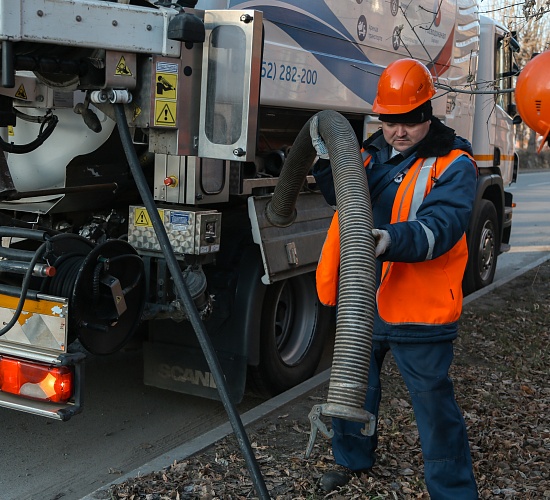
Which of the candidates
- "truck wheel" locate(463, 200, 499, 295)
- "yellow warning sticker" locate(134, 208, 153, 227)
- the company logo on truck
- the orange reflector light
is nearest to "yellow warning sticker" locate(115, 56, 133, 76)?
"yellow warning sticker" locate(134, 208, 153, 227)

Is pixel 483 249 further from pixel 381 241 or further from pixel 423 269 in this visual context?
pixel 381 241

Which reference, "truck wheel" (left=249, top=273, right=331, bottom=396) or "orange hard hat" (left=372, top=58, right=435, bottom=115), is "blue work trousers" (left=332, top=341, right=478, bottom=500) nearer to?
"orange hard hat" (left=372, top=58, right=435, bottom=115)

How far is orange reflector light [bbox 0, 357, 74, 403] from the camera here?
3402mm

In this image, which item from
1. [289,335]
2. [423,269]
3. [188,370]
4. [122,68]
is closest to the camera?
[423,269]

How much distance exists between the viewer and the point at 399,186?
3.34m

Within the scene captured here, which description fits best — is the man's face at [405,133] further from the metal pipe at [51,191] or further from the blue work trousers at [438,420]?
the metal pipe at [51,191]

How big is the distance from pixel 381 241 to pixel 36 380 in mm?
1616

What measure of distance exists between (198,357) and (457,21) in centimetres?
434

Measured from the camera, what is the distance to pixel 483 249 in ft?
28.1

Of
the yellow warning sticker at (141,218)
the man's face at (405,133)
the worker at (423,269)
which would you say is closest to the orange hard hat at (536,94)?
the worker at (423,269)

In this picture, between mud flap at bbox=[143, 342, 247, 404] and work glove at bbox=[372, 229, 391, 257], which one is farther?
mud flap at bbox=[143, 342, 247, 404]

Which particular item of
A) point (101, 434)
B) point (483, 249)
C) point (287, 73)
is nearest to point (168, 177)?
point (287, 73)

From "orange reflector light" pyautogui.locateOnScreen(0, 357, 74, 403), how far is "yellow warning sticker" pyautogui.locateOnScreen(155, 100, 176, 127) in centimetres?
117

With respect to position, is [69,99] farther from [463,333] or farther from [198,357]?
[463,333]
